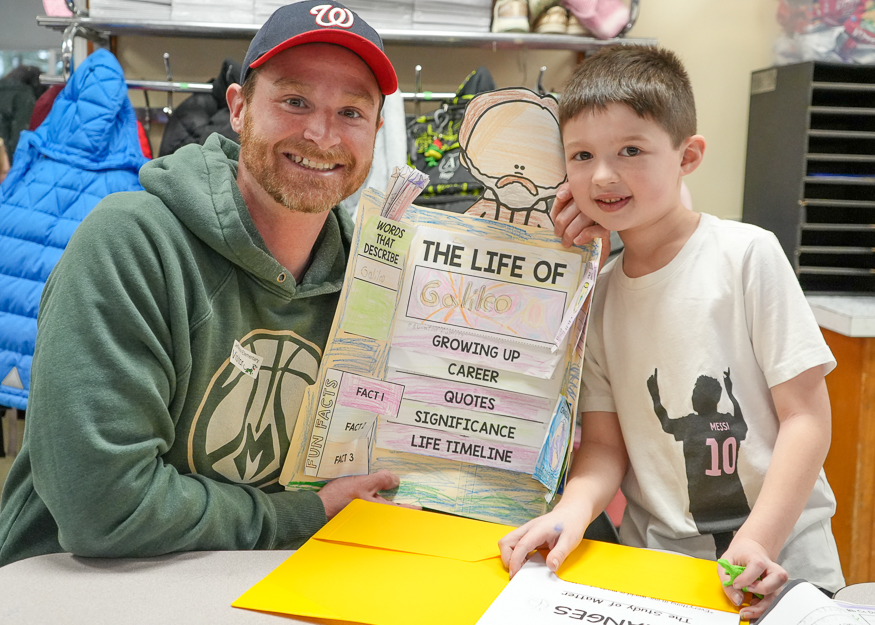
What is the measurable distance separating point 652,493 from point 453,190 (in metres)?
1.34

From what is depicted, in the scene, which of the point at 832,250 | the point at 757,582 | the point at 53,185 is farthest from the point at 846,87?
the point at 53,185

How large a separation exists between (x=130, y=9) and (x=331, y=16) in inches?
59.5

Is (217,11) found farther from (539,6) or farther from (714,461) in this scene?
(714,461)

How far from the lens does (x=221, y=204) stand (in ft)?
3.22

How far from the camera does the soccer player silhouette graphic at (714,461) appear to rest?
3.26ft

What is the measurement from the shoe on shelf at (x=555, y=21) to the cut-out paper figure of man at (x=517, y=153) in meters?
1.37

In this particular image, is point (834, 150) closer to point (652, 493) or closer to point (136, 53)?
point (652, 493)

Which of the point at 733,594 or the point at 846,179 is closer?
the point at 733,594

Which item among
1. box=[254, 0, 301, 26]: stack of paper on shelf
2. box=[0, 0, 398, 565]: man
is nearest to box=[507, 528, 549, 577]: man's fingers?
box=[0, 0, 398, 565]: man

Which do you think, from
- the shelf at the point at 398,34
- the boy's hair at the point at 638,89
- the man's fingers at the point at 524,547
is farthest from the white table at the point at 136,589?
the shelf at the point at 398,34

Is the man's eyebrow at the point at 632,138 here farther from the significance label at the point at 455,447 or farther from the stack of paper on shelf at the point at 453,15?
the stack of paper on shelf at the point at 453,15

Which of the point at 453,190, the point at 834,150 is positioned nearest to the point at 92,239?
the point at 453,190

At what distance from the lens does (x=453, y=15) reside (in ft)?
7.45

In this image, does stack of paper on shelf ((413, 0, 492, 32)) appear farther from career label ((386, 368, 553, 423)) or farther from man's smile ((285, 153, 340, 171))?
career label ((386, 368, 553, 423))
